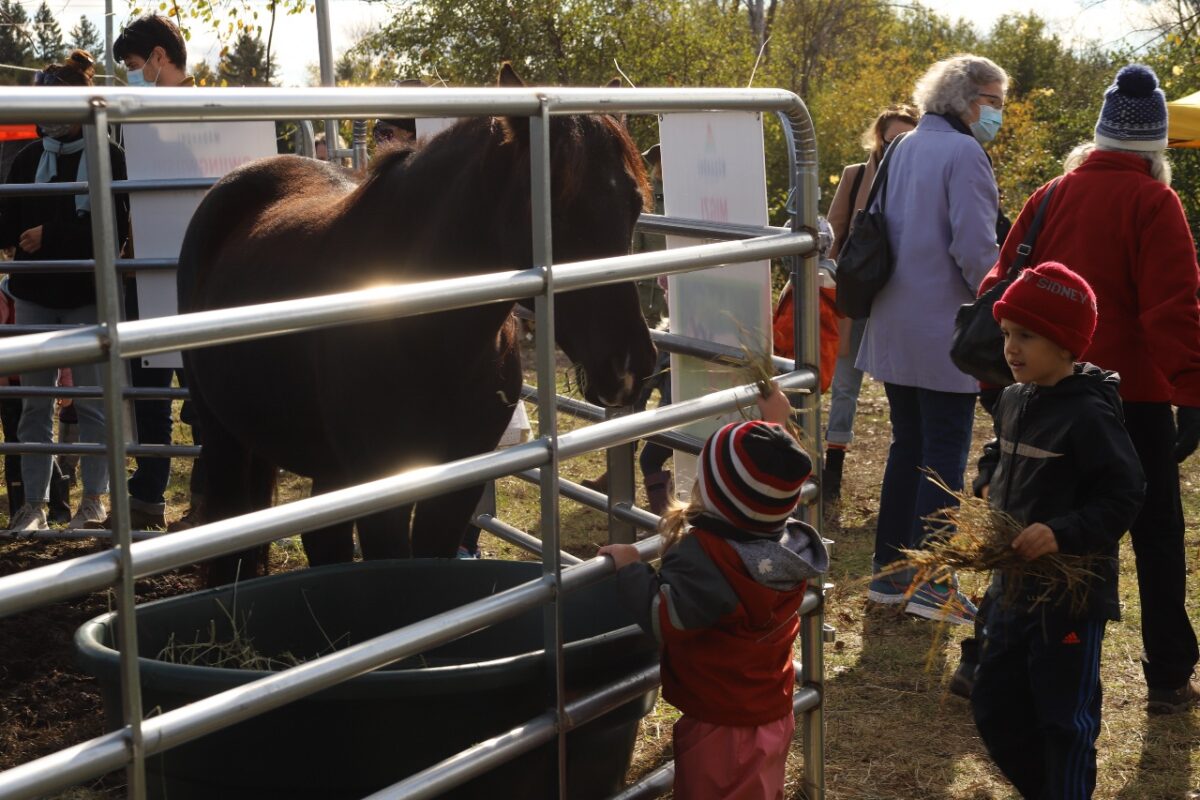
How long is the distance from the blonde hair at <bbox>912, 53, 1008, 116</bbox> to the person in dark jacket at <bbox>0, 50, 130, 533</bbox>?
3493 millimetres

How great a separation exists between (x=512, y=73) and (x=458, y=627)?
1.80 metres

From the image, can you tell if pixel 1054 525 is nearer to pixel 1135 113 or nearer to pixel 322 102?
pixel 1135 113

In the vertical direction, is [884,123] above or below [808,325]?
above

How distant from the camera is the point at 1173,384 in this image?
141 inches

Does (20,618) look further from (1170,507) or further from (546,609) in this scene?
(1170,507)

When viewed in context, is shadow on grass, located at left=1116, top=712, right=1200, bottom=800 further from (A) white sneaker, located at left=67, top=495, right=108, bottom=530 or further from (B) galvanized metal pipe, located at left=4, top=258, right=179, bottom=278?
(A) white sneaker, located at left=67, top=495, right=108, bottom=530

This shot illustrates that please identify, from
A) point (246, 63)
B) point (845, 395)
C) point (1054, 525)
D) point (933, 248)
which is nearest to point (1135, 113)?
point (933, 248)

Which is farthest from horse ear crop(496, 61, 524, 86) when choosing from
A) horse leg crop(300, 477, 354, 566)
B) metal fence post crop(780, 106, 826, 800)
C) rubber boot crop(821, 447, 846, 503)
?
rubber boot crop(821, 447, 846, 503)

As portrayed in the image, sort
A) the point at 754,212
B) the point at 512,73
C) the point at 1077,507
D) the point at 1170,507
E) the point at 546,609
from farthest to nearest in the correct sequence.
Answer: the point at 1170,507
the point at 512,73
the point at 754,212
the point at 1077,507
the point at 546,609

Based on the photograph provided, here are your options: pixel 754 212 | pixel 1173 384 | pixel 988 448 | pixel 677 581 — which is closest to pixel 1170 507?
pixel 1173 384

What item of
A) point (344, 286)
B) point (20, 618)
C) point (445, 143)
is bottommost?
point (20, 618)

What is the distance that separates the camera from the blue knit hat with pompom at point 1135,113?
3.61 meters

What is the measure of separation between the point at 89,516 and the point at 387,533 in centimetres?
309

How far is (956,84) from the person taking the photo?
4.63 meters
